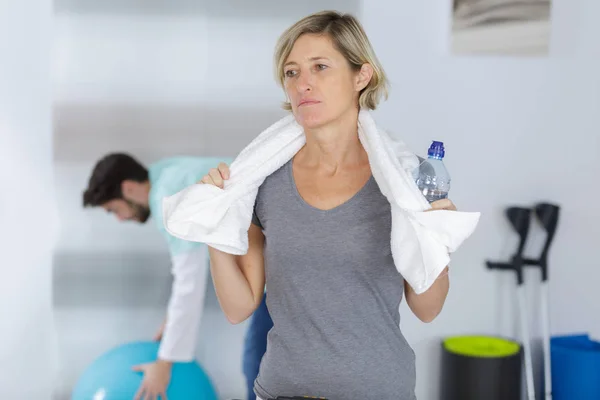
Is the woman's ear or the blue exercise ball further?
the blue exercise ball

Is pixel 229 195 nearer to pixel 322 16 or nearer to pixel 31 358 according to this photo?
pixel 322 16

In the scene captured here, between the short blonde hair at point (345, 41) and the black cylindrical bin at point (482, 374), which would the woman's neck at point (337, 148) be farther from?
the black cylindrical bin at point (482, 374)

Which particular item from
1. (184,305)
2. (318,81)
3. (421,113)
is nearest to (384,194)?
(318,81)

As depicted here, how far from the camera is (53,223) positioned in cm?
257

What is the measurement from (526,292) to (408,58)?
3.54 ft

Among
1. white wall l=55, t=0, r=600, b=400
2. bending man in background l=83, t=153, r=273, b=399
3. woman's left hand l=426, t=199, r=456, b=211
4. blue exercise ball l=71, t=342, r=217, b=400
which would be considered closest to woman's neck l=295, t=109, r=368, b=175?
woman's left hand l=426, t=199, r=456, b=211

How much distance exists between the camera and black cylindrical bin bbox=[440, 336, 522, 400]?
2543 mm

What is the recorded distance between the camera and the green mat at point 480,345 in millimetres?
2656

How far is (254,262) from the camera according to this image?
1281 mm

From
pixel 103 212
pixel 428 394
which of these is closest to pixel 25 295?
pixel 103 212

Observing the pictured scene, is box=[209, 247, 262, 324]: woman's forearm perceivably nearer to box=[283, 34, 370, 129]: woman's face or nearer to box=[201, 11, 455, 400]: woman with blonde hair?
box=[201, 11, 455, 400]: woman with blonde hair

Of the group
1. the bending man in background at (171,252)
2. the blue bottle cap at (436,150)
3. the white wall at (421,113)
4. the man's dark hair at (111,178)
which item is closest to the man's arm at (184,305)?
the bending man in background at (171,252)

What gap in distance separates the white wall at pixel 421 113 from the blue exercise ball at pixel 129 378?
20.0 inches

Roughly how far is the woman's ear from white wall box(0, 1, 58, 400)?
66.0 inches
